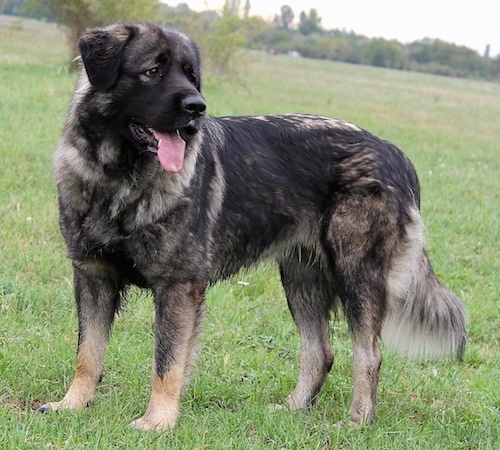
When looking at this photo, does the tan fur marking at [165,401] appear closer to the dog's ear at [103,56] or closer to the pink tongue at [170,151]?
the pink tongue at [170,151]

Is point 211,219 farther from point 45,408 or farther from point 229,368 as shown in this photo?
point 45,408

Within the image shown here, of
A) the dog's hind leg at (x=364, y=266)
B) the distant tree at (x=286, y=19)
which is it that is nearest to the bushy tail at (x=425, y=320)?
the dog's hind leg at (x=364, y=266)

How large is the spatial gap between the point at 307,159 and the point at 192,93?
3.55 ft

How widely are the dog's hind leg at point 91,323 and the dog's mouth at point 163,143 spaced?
2.47 ft

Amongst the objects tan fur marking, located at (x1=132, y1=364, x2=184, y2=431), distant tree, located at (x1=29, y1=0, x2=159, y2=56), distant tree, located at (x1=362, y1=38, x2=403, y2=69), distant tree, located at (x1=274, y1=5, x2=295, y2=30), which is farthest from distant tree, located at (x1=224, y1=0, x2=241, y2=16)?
distant tree, located at (x1=274, y1=5, x2=295, y2=30)

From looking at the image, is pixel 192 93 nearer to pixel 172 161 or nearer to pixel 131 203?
A: pixel 172 161

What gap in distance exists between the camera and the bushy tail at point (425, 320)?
4.73 metres

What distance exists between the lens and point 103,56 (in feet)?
12.5

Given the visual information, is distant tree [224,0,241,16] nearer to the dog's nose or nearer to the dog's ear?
the dog's ear

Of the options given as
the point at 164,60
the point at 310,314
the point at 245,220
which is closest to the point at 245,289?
the point at 310,314

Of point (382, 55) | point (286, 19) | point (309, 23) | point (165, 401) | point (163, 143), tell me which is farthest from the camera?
point (309, 23)

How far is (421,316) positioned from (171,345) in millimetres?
1656

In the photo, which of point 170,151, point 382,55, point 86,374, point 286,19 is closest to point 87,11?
point 86,374

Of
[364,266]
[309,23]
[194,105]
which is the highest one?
[194,105]
